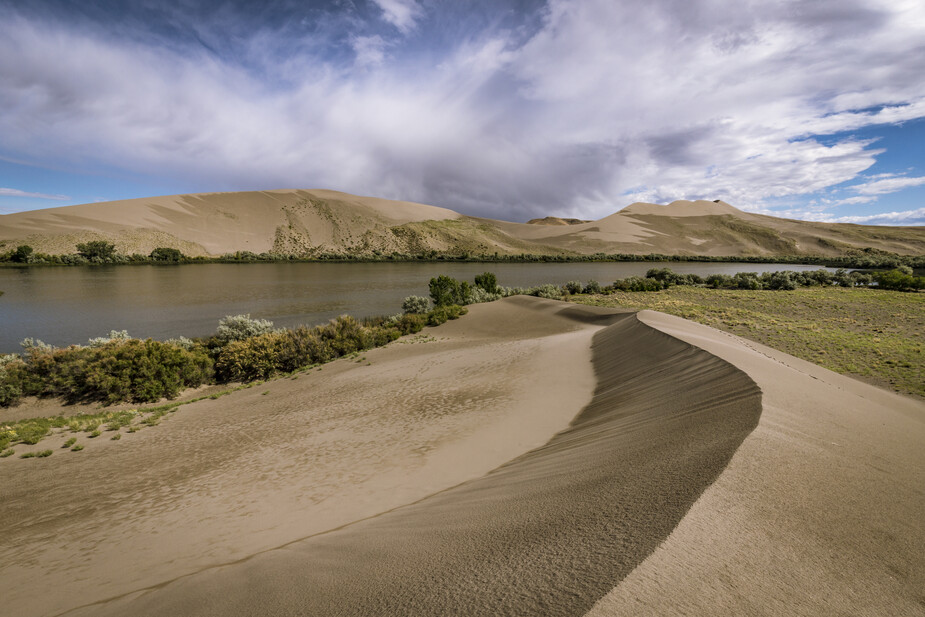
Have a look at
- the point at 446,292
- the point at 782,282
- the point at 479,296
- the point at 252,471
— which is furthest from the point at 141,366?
the point at 782,282

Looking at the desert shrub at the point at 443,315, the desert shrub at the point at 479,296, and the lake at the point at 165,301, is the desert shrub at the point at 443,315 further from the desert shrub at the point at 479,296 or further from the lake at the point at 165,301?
the lake at the point at 165,301

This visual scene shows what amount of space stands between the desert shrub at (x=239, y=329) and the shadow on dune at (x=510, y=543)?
16.2 meters

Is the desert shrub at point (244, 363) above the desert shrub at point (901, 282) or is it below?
below

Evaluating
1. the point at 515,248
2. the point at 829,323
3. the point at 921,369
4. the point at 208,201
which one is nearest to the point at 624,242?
the point at 515,248

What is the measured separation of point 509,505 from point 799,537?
2112 millimetres

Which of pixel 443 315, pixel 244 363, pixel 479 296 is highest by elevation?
pixel 479 296

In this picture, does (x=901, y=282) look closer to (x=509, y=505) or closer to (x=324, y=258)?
(x=509, y=505)

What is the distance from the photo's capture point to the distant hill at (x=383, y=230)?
8388 centimetres

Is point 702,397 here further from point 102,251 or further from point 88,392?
point 102,251

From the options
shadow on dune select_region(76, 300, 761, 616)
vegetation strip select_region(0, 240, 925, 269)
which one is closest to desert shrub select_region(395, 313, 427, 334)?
shadow on dune select_region(76, 300, 761, 616)

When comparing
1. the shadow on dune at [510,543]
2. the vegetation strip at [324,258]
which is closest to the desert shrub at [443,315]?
the shadow on dune at [510,543]

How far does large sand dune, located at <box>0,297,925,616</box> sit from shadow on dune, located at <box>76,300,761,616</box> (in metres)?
0.02

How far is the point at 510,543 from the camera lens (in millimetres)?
2723

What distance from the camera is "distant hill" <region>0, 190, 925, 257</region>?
83875 mm
